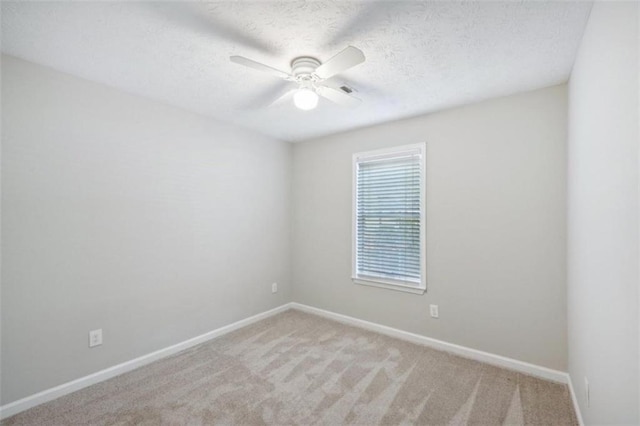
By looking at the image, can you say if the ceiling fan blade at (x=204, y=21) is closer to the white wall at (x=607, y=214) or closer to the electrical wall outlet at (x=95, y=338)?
the white wall at (x=607, y=214)

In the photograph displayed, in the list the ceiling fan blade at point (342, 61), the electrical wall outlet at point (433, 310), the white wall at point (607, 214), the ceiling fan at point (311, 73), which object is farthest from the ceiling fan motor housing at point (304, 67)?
the electrical wall outlet at point (433, 310)

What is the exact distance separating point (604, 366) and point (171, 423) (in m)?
2.42

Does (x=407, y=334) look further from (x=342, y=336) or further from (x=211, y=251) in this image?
(x=211, y=251)

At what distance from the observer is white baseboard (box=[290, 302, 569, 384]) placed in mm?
2311

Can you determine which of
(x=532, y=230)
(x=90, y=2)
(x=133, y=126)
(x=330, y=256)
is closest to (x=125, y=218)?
(x=133, y=126)

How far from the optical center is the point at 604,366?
1299 millimetres

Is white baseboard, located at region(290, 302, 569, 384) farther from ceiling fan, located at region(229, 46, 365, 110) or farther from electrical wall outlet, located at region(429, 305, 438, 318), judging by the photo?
ceiling fan, located at region(229, 46, 365, 110)

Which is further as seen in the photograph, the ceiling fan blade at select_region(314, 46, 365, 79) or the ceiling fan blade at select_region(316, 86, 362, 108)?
the ceiling fan blade at select_region(316, 86, 362, 108)

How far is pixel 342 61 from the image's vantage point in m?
1.61

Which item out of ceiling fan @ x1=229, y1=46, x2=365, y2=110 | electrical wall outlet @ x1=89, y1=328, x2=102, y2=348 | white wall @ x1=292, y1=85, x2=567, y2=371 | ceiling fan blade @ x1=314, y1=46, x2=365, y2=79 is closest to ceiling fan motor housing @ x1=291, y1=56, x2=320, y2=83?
ceiling fan @ x1=229, y1=46, x2=365, y2=110

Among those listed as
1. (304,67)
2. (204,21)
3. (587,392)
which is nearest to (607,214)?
(587,392)

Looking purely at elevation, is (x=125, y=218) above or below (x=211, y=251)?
above

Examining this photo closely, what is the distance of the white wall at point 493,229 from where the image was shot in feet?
7.61

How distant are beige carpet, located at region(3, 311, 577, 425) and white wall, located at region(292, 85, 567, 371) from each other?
12.6 inches
